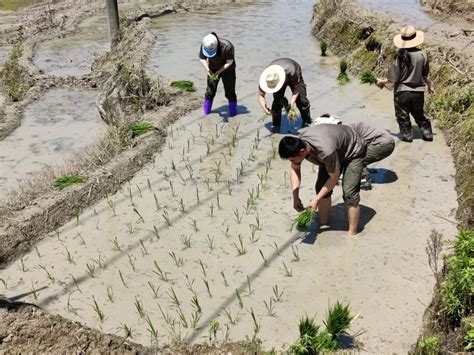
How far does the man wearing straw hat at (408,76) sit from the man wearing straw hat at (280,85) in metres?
1.01

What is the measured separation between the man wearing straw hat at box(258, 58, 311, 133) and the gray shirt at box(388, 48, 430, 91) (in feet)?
3.71

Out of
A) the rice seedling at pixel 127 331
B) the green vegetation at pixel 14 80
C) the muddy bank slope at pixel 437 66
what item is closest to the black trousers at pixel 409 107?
the muddy bank slope at pixel 437 66

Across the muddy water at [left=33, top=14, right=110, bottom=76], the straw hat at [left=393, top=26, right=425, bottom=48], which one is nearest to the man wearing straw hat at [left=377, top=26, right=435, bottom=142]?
the straw hat at [left=393, top=26, right=425, bottom=48]

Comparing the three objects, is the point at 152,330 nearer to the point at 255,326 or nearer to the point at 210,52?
the point at 255,326

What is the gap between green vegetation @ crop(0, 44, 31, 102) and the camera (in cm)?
1068

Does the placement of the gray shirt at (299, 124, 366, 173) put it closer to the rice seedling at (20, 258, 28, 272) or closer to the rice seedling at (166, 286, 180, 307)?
the rice seedling at (166, 286, 180, 307)

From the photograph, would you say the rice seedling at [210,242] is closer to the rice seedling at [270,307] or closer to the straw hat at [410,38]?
the rice seedling at [270,307]

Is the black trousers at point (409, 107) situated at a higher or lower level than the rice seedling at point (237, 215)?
higher

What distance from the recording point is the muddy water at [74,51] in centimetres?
1262

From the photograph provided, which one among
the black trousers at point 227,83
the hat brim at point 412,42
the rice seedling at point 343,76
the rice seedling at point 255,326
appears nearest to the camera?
the rice seedling at point 255,326

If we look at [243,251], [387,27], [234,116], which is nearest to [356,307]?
[243,251]

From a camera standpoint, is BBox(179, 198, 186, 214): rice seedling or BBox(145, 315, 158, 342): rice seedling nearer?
BBox(145, 315, 158, 342): rice seedling

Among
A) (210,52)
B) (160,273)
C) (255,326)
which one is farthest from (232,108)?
(255,326)

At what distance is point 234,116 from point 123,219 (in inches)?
119
